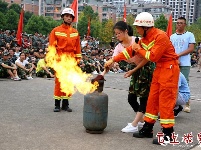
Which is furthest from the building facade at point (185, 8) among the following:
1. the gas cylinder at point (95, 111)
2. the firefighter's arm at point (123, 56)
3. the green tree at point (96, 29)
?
the gas cylinder at point (95, 111)

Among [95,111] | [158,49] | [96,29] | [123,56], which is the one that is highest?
[96,29]

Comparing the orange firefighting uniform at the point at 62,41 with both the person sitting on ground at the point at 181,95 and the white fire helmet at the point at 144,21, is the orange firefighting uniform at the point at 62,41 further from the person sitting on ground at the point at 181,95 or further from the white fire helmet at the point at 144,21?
the person sitting on ground at the point at 181,95

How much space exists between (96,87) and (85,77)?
36.0 inches

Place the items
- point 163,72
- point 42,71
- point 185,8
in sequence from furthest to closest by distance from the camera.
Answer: point 185,8 → point 42,71 → point 163,72

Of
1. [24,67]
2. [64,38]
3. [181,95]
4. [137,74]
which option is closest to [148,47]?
[137,74]

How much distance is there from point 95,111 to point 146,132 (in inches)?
33.1

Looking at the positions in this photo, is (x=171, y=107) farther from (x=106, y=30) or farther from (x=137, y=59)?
(x=106, y=30)

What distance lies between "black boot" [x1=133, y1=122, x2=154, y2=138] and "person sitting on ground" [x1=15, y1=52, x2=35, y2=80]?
288 inches

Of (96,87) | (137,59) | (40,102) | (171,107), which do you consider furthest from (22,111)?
(171,107)

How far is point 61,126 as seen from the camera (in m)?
5.35

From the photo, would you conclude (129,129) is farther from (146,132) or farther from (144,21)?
(144,21)

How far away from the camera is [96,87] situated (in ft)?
16.4

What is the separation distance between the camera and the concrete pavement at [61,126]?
14.5ft

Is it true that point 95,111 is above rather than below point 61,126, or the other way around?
above
